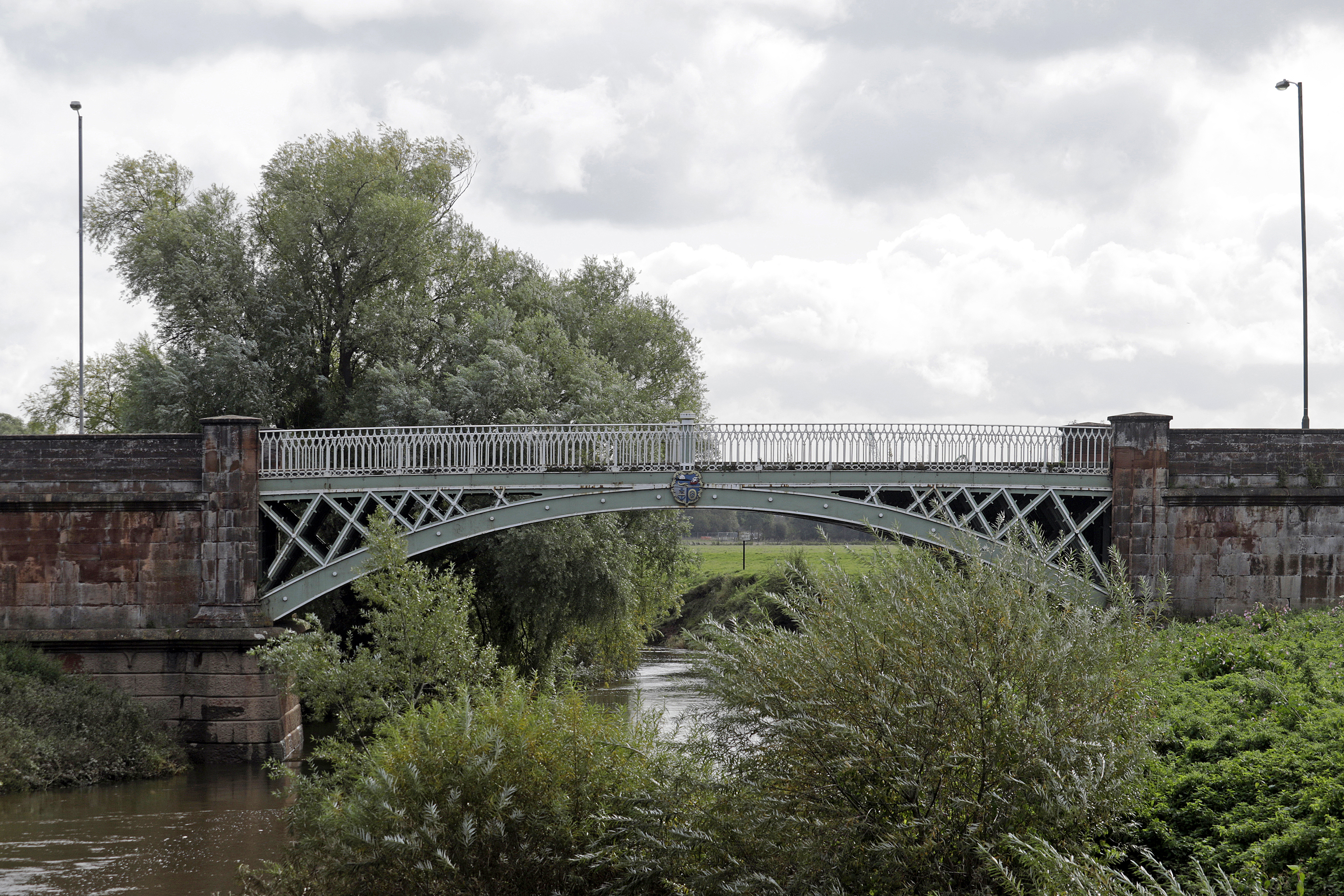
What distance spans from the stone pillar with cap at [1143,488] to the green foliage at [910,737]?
10539mm

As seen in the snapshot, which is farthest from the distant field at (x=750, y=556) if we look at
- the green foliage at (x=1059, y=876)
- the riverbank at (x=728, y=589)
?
the green foliage at (x=1059, y=876)

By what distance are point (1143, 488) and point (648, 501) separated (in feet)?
26.3

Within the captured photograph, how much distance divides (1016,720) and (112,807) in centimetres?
1402

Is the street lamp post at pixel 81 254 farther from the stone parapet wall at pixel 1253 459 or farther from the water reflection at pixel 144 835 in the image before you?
the stone parapet wall at pixel 1253 459

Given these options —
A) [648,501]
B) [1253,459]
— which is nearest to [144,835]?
[648,501]

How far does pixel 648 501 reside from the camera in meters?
19.9

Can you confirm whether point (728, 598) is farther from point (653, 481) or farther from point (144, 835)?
point (144, 835)

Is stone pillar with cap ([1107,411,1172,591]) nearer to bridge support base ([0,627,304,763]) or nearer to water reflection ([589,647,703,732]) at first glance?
water reflection ([589,647,703,732])

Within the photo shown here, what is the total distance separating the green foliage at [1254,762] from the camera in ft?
30.2

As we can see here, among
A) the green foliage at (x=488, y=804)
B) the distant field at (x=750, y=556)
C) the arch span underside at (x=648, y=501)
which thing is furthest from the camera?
the distant field at (x=750, y=556)

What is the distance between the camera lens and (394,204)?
25.6 meters

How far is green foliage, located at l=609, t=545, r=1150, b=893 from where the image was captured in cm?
813

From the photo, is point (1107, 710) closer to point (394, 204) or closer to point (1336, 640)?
point (1336, 640)

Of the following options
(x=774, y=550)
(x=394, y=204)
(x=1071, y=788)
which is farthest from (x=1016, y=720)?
(x=774, y=550)
